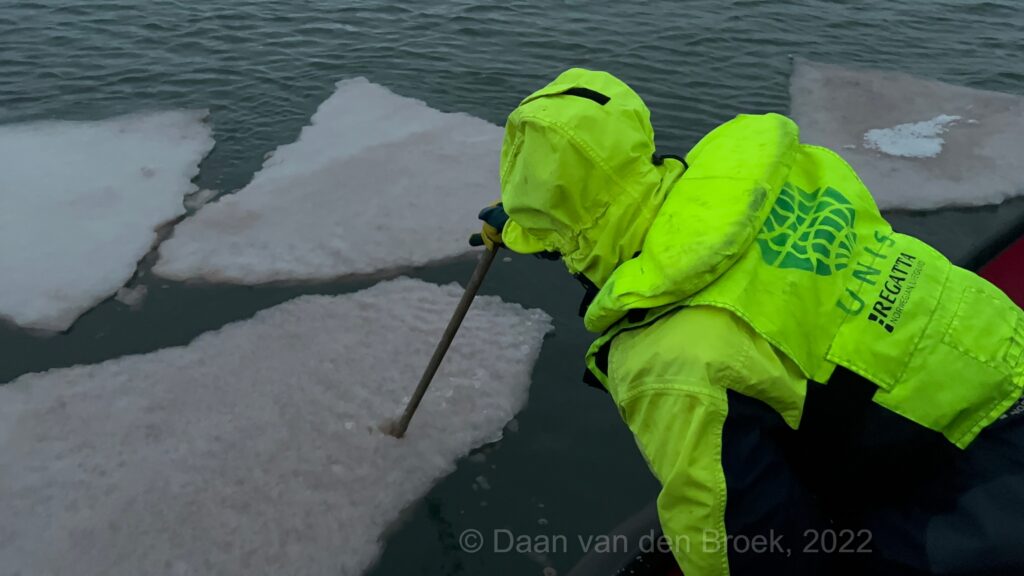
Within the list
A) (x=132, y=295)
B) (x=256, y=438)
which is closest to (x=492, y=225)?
(x=256, y=438)

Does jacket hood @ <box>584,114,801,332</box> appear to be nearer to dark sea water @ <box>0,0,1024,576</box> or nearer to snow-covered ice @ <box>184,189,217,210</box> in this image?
dark sea water @ <box>0,0,1024,576</box>

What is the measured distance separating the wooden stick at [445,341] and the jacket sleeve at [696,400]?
97 centimetres

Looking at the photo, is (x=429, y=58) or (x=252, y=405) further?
(x=429, y=58)

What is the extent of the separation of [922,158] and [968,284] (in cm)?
381

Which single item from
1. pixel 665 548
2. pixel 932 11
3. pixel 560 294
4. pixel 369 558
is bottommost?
pixel 369 558

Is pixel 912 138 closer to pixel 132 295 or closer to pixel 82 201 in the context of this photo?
pixel 132 295

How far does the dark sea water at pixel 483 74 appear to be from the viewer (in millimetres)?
2994

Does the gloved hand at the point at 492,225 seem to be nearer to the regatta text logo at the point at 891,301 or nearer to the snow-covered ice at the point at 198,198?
the regatta text logo at the point at 891,301

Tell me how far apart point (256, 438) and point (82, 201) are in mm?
2241

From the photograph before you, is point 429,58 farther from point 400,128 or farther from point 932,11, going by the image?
point 932,11

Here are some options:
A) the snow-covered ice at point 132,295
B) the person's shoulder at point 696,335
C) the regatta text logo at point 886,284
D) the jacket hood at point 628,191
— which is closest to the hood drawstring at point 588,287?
the jacket hood at point 628,191

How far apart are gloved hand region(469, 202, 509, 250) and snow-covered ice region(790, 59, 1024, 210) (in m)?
3.02

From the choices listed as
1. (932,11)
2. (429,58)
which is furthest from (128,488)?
(932,11)

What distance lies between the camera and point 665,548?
200cm
